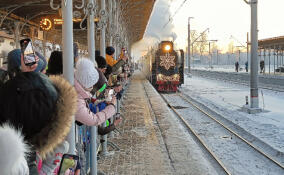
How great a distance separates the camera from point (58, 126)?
190 centimetres

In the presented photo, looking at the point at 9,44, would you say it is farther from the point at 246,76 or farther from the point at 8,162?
the point at 246,76

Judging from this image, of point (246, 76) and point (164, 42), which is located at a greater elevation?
point (164, 42)

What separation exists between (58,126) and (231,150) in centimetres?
785

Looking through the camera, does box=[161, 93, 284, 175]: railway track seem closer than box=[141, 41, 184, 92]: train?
Yes

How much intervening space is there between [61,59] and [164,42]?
20.8m

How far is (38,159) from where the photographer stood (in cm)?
195

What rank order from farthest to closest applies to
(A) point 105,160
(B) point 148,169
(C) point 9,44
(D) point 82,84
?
(C) point 9,44, (A) point 105,160, (B) point 148,169, (D) point 82,84

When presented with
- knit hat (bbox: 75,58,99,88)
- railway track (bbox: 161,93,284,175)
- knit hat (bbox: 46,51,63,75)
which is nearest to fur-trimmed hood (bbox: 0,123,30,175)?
knit hat (bbox: 75,58,99,88)

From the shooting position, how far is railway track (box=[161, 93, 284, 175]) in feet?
24.6

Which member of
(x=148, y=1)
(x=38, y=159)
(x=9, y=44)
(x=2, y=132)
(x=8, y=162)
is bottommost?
(x=38, y=159)

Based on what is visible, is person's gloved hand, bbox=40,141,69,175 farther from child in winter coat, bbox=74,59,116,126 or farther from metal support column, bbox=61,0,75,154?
metal support column, bbox=61,0,75,154

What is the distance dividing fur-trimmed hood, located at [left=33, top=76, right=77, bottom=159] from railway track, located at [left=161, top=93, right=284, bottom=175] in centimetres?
566

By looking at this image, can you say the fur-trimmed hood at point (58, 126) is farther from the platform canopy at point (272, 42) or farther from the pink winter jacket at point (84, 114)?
the platform canopy at point (272, 42)

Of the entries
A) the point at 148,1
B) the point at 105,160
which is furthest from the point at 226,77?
the point at 105,160
